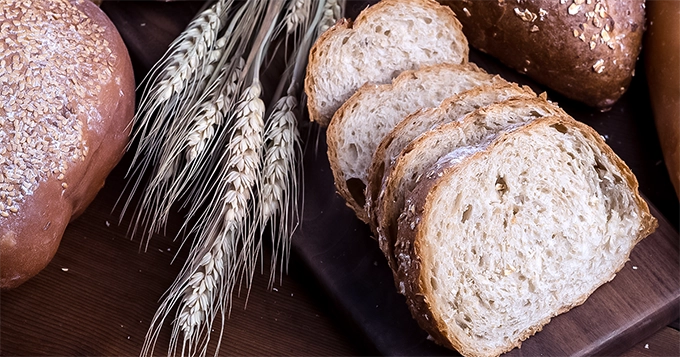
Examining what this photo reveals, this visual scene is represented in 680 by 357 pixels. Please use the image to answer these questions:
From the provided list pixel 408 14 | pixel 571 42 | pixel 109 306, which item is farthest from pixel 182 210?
pixel 571 42

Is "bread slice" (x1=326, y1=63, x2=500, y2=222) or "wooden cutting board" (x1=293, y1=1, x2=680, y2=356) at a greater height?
"bread slice" (x1=326, y1=63, x2=500, y2=222)

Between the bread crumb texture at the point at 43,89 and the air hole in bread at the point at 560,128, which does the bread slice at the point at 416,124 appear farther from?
the bread crumb texture at the point at 43,89

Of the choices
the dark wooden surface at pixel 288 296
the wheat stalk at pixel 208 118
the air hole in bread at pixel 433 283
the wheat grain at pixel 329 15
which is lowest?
the dark wooden surface at pixel 288 296

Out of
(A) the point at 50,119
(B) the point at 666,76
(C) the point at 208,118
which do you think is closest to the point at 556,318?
(B) the point at 666,76

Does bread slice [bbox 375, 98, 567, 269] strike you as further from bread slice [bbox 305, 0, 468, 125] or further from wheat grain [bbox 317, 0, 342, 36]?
wheat grain [bbox 317, 0, 342, 36]

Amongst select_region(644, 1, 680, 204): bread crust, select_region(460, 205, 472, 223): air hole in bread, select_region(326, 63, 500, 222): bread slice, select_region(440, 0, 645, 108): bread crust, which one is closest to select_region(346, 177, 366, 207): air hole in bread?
select_region(326, 63, 500, 222): bread slice

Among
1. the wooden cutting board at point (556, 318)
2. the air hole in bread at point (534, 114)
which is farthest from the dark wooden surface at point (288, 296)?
the air hole in bread at point (534, 114)

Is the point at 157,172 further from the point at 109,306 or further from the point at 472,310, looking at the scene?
the point at 472,310
